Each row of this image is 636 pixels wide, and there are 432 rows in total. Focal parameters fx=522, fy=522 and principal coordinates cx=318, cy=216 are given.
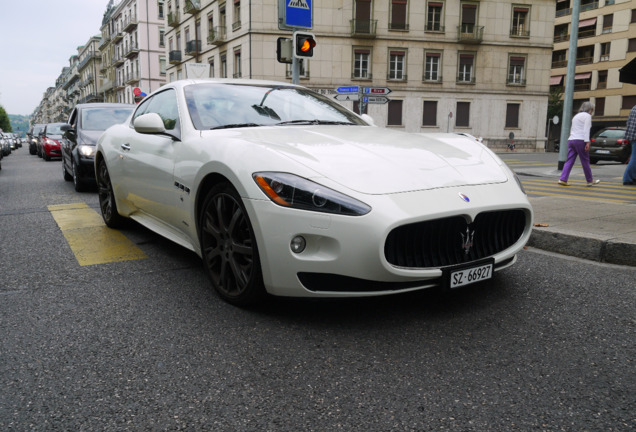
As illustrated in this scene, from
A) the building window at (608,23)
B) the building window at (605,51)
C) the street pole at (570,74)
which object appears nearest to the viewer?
the street pole at (570,74)

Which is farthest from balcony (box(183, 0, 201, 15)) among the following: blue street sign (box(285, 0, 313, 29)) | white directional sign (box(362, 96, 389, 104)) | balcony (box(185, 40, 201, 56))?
blue street sign (box(285, 0, 313, 29))

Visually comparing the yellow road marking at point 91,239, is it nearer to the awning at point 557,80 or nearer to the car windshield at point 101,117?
the car windshield at point 101,117

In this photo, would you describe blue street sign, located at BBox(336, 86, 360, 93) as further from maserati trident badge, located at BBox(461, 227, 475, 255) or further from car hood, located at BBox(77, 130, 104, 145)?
maserati trident badge, located at BBox(461, 227, 475, 255)

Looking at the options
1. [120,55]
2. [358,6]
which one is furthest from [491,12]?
[120,55]

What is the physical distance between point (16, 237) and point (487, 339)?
4.53 m

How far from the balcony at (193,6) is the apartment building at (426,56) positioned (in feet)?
5.23

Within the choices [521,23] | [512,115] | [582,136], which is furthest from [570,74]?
[521,23]

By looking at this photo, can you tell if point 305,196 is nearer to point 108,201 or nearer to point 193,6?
point 108,201

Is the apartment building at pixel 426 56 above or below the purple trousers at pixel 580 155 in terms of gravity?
above

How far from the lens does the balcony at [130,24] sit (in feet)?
183

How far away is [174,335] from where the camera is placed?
2705mm

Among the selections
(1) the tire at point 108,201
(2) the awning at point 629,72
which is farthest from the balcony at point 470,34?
(1) the tire at point 108,201

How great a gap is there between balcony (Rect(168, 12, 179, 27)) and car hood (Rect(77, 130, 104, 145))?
3692 centimetres

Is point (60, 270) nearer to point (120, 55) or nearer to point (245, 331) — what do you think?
point (245, 331)
